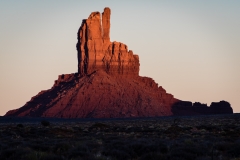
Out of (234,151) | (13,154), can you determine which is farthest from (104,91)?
(13,154)

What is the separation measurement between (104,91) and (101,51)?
64.7ft

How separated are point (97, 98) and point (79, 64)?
21.2 m

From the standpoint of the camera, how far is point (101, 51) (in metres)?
168

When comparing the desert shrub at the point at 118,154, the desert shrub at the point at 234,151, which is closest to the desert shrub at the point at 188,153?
the desert shrub at the point at 234,151

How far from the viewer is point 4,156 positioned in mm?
21203

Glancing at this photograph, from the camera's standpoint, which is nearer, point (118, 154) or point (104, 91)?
point (118, 154)

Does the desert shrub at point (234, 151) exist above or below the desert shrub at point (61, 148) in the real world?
below

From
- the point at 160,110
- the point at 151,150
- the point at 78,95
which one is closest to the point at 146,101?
the point at 160,110

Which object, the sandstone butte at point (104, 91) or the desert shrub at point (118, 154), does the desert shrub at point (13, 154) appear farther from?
the sandstone butte at point (104, 91)

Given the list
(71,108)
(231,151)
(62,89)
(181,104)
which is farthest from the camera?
(181,104)

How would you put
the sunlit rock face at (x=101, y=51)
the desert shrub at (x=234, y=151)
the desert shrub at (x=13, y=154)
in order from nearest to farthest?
the desert shrub at (x=13, y=154) → the desert shrub at (x=234, y=151) → the sunlit rock face at (x=101, y=51)

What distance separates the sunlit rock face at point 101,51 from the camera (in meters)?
164

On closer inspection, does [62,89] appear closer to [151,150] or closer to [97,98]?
[97,98]

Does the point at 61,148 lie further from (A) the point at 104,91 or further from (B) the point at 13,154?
(A) the point at 104,91
